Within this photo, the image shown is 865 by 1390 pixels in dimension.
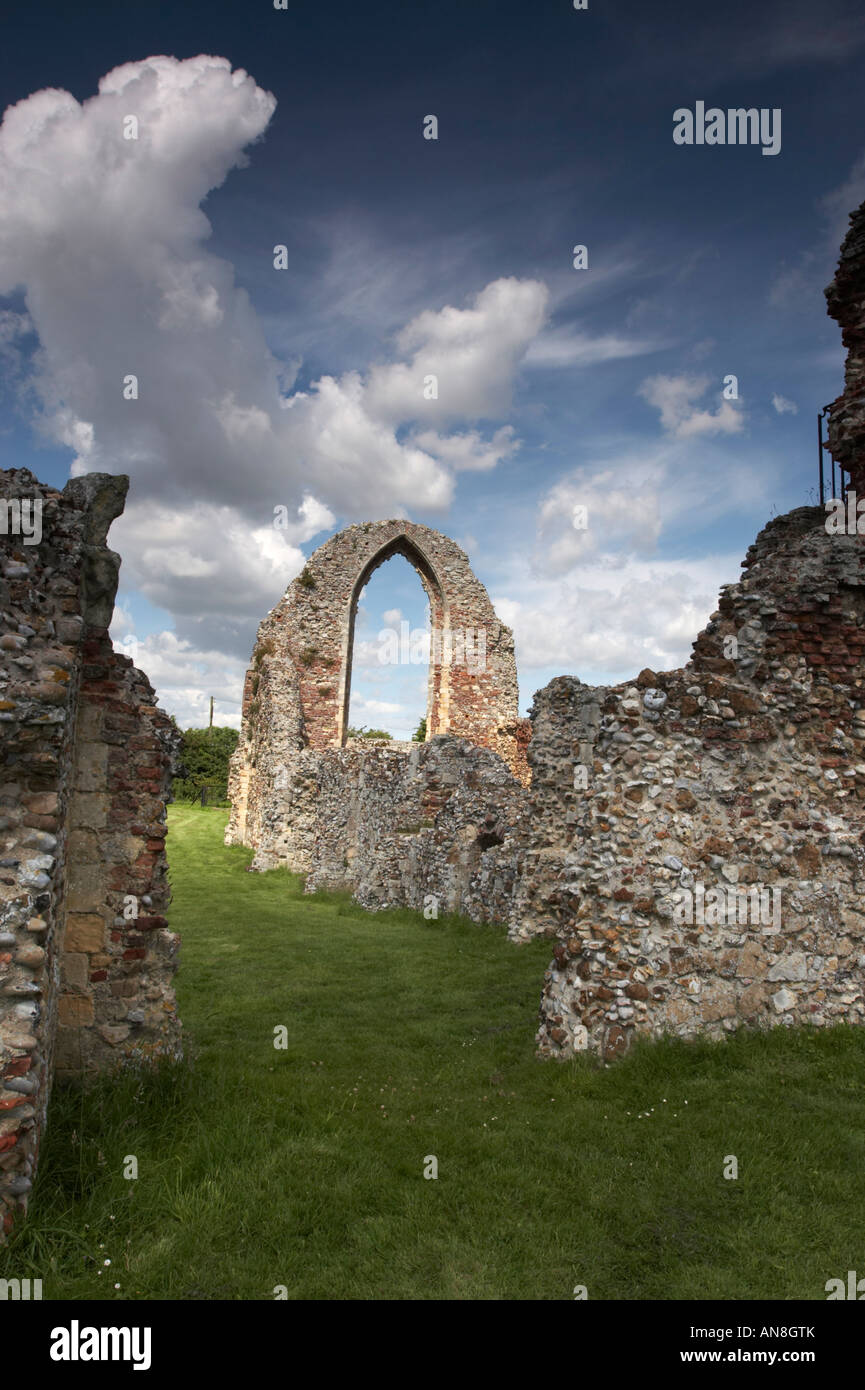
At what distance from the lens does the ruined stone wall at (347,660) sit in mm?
24453

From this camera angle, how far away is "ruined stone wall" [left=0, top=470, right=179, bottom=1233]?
12.1 ft

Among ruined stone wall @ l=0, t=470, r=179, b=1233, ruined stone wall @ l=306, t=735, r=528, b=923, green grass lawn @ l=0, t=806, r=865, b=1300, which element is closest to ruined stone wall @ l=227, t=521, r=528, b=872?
ruined stone wall @ l=306, t=735, r=528, b=923

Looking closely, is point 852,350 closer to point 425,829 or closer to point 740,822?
point 740,822

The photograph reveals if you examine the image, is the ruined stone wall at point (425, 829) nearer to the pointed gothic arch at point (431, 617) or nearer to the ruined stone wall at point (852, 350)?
the pointed gothic arch at point (431, 617)

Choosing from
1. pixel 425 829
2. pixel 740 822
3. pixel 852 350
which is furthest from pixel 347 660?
pixel 740 822

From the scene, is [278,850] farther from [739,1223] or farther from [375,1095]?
[739,1223]

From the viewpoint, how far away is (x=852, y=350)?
8445mm

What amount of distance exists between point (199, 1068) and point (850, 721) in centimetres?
603

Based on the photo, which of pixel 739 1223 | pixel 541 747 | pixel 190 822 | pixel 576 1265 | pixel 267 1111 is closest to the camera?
pixel 576 1265

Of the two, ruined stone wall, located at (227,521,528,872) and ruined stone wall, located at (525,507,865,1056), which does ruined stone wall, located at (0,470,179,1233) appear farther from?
ruined stone wall, located at (227,521,528,872)

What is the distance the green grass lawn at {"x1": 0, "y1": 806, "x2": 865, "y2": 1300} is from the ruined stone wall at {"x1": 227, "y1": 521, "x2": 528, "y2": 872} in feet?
56.9

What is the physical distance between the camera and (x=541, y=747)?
473 inches

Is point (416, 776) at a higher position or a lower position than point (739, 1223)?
higher

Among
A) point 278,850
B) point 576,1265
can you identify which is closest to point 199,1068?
point 576,1265
